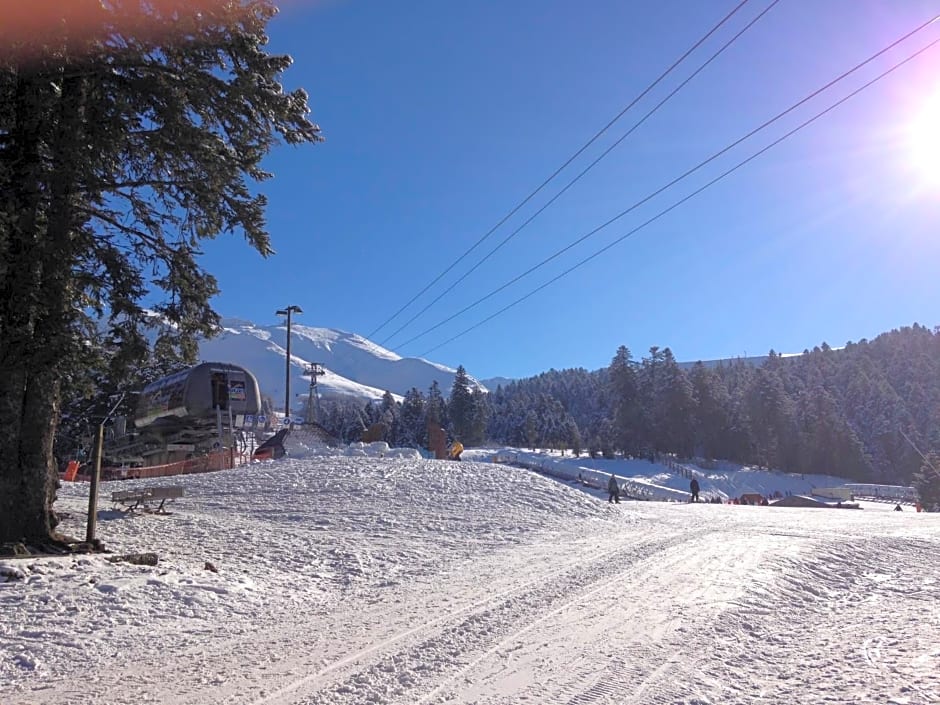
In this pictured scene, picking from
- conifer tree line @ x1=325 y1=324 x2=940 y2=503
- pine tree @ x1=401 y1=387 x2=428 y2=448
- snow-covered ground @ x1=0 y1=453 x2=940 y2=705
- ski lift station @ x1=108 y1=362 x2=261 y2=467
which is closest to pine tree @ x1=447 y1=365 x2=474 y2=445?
conifer tree line @ x1=325 y1=324 x2=940 y2=503

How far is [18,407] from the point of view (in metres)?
9.27

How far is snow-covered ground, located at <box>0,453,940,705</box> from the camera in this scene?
17.0 feet

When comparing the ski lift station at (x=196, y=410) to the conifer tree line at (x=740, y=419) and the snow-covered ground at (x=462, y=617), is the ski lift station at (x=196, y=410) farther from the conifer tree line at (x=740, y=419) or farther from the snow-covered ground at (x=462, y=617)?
the conifer tree line at (x=740, y=419)

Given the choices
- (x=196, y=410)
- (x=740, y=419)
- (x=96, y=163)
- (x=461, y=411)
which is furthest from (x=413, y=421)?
(x=96, y=163)

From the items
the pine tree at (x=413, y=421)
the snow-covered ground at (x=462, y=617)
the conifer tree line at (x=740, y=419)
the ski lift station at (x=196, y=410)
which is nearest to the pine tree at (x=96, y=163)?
the snow-covered ground at (x=462, y=617)

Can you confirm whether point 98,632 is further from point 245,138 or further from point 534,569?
point 245,138

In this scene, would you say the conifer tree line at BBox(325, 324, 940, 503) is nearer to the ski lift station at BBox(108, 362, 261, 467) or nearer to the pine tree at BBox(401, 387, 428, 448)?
the pine tree at BBox(401, 387, 428, 448)

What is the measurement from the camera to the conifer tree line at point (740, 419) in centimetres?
9019

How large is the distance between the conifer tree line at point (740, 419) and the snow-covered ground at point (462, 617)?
2968 inches

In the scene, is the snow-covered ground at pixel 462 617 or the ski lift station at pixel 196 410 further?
the ski lift station at pixel 196 410

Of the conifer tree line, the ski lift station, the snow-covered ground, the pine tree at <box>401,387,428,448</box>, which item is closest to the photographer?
the snow-covered ground

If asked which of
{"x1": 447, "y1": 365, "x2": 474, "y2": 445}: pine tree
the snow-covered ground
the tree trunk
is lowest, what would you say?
the snow-covered ground

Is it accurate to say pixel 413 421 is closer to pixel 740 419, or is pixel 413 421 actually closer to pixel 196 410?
pixel 740 419

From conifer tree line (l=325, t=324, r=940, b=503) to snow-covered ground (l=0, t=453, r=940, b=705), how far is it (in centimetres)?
7540
